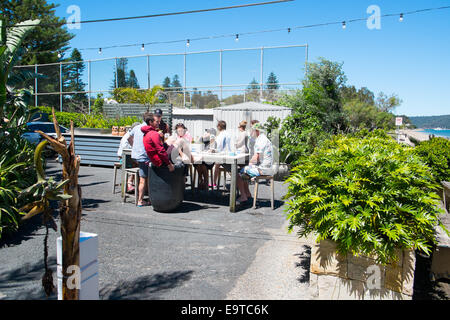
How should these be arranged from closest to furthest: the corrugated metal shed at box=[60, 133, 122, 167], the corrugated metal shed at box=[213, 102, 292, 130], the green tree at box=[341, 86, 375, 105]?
1. the corrugated metal shed at box=[60, 133, 122, 167]
2. the corrugated metal shed at box=[213, 102, 292, 130]
3. the green tree at box=[341, 86, 375, 105]

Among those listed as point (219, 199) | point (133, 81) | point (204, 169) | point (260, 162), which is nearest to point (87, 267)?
point (260, 162)

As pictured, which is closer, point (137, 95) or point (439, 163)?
point (439, 163)

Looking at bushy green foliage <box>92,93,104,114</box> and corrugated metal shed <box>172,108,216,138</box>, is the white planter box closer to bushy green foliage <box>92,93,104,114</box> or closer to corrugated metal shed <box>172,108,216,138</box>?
corrugated metal shed <box>172,108,216,138</box>

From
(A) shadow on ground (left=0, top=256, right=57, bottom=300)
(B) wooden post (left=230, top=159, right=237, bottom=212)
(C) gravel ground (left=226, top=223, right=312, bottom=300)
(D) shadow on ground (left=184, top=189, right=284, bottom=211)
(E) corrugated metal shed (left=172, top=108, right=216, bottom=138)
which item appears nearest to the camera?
(A) shadow on ground (left=0, top=256, right=57, bottom=300)

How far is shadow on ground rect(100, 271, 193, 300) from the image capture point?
3527 mm

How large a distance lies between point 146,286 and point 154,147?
3060 mm

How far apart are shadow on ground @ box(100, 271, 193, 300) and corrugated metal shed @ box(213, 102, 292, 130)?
9.64m

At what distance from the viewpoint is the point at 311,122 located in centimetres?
1159

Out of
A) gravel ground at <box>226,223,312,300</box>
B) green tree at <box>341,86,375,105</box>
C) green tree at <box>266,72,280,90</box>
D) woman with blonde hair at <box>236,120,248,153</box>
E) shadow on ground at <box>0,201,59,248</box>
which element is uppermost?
green tree at <box>341,86,375,105</box>

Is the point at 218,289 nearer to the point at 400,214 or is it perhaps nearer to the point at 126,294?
the point at 126,294

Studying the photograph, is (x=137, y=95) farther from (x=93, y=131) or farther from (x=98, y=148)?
(x=98, y=148)

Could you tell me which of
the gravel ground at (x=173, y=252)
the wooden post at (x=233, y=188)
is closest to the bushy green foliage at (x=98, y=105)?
the gravel ground at (x=173, y=252)

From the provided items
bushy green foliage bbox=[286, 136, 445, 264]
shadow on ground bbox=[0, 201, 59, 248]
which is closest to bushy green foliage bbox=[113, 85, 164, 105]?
shadow on ground bbox=[0, 201, 59, 248]

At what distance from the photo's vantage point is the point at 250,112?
14.6m
